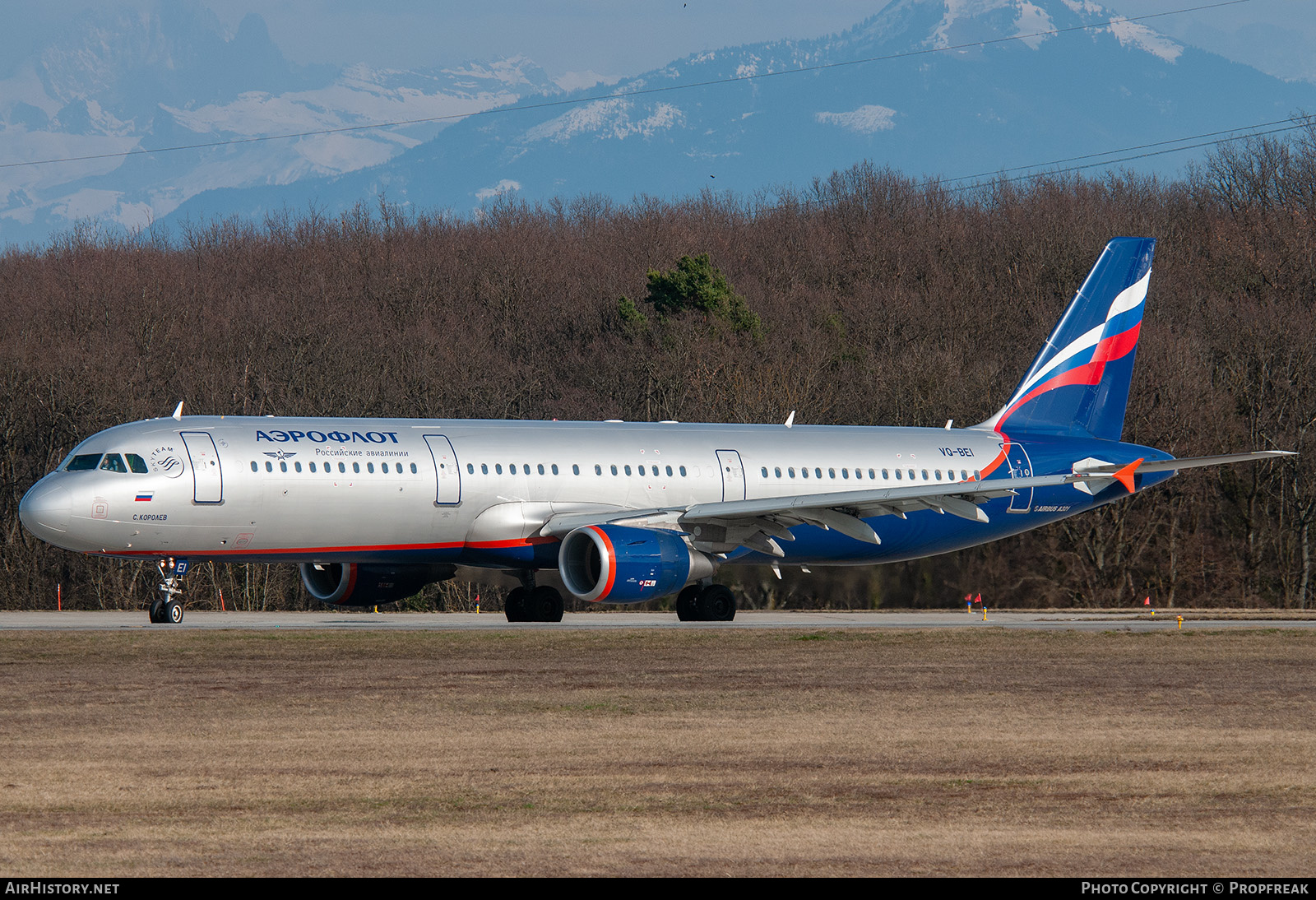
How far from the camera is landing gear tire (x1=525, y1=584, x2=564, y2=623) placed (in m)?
34.9

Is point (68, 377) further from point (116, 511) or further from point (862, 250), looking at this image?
point (862, 250)

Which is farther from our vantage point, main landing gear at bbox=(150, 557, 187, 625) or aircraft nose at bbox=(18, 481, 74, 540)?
main landing gear at bbox=(150, 557, 187, 625)

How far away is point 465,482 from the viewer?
1262 inches

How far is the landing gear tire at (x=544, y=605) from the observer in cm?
3488

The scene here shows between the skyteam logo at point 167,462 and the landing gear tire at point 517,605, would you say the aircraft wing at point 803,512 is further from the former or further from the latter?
the skyteam logo at point 167,462

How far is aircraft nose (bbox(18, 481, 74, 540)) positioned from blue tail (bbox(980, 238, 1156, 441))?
22132 mm

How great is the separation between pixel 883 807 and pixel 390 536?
66.7 feet

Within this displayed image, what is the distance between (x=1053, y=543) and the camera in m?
47.2

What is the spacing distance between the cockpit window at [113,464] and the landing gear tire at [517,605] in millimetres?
8875

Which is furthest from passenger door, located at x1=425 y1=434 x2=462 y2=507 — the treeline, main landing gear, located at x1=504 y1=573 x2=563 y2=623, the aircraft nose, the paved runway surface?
the treeline

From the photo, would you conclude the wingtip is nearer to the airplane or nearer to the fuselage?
the airplane

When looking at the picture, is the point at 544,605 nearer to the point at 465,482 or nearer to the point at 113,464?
the point at 465,482

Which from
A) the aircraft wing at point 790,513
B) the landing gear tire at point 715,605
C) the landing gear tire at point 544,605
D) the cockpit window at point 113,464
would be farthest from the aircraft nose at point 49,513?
the landing gear tire at point 715,605

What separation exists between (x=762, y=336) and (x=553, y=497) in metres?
42.4
